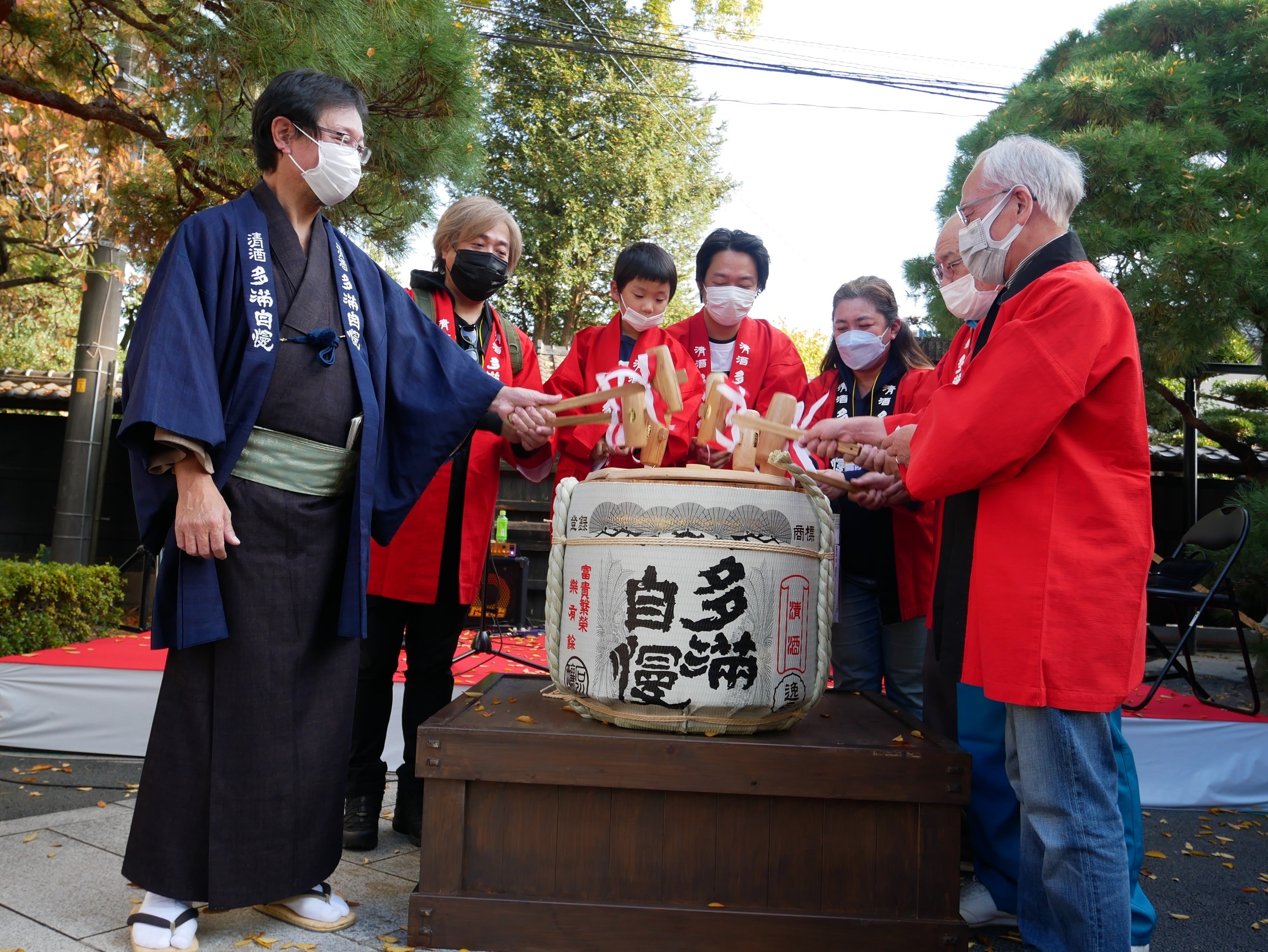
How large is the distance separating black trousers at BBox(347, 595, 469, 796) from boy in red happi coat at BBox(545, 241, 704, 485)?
0.71 metres

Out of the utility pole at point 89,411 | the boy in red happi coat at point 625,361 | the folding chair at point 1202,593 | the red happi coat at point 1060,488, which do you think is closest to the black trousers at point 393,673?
the boy in red happi coat at point 625,361

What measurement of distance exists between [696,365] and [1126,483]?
6.23ft

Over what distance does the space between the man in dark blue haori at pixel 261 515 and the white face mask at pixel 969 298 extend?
1816 millimetres

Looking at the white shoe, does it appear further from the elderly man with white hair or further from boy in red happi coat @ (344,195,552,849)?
boy in red happi coat @ (344,195,552,849)

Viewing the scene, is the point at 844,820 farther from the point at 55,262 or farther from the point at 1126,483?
the point at 55,262

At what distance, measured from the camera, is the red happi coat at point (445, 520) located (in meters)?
3.18

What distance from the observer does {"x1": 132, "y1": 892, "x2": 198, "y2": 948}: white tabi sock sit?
89.0 inches

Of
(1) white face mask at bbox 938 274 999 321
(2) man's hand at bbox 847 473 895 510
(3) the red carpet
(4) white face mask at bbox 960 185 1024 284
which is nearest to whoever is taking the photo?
(4) white face mask at bbox 960 185 1024 284

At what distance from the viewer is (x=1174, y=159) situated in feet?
19.3

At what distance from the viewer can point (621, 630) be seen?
93.4 inches

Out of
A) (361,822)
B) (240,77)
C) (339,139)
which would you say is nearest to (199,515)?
(339,139)

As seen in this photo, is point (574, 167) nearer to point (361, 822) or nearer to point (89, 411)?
point (89, 411)

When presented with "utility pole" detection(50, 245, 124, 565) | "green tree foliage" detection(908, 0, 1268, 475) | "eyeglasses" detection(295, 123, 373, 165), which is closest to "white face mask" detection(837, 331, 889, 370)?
"eyeglasses" detection(295, 123, 373, 165)

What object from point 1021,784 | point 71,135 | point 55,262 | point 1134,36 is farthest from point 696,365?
point 55,262
